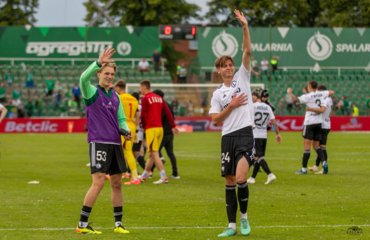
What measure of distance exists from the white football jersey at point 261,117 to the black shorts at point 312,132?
2.02 m

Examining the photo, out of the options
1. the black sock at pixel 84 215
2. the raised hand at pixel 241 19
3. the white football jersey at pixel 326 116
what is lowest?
the black sock at pixel 84 215

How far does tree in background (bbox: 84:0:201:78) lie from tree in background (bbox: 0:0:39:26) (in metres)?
9.95

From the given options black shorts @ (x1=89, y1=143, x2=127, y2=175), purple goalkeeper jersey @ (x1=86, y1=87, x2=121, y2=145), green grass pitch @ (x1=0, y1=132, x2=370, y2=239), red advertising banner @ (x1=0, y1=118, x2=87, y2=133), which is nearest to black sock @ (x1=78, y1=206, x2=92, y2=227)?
green grass pitch @ (x1=0, y1=132, x2=370, y2=239)

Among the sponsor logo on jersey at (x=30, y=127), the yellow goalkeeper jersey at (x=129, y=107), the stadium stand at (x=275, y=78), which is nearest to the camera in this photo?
the yellow goalkeeper jersey at (x=129, y=107)

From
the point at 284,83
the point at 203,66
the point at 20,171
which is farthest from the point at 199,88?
the point at 20,171

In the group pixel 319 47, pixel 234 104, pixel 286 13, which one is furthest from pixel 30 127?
pixel 286 13

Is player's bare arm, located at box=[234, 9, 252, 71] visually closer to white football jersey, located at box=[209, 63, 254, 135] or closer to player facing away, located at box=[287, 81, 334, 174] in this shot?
white football jersey, located at box=[209, 63, 254, 135]

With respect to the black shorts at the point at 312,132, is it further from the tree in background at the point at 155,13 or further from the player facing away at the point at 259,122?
the tree in background at the point at 155,13

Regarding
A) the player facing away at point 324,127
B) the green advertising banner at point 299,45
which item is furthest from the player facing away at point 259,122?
the green advertising banner at point 299,45

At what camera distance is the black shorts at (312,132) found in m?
12.8

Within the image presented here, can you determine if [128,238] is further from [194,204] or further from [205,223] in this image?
[194,204]

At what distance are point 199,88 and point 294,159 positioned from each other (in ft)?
52.8

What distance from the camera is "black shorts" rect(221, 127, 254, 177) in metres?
6.20

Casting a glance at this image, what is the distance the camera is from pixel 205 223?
702cm
